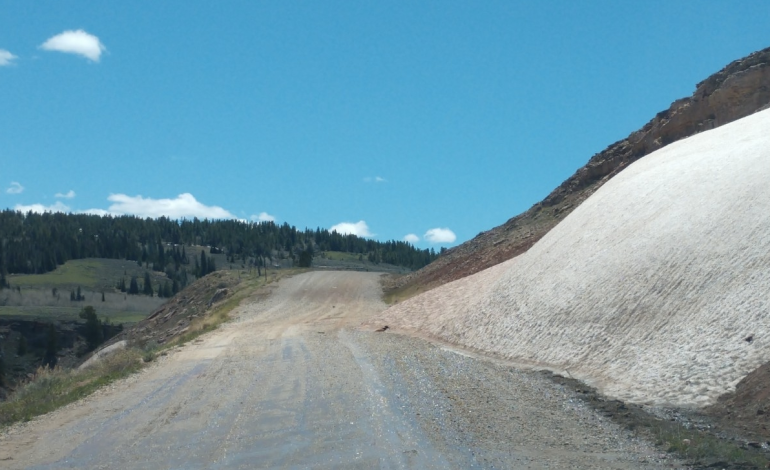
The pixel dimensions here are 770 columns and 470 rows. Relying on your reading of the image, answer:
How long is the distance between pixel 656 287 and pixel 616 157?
23667 mm

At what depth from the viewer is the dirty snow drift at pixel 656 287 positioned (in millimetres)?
13258

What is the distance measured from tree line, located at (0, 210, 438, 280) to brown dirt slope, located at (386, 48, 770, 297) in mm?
79110

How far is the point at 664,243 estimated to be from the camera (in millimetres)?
18188

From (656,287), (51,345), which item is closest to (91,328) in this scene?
(51,345)

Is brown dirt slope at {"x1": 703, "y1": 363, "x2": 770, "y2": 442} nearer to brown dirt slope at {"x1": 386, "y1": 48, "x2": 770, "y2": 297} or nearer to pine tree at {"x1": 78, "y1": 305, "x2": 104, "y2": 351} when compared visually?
brown dirt slope at {"x1": 386, "y1": 48, "x2": 770, "y2": 297}

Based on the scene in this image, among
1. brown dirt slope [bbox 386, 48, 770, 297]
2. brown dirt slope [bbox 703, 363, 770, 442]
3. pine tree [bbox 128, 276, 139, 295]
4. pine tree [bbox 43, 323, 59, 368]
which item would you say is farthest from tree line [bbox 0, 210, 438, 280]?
brown dirt slope [bbox 703, 363, 770, 442]

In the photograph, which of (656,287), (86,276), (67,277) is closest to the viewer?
(656,287)

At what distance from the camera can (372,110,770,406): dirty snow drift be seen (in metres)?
13.3

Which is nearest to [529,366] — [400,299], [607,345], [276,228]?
[607,345]

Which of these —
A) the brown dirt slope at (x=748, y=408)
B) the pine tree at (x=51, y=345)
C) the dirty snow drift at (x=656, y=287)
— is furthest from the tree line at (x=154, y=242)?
the brown dirt slope at (x=748, y=408)

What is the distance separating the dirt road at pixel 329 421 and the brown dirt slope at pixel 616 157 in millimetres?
17875

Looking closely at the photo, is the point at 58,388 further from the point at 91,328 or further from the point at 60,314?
the point at 60,314

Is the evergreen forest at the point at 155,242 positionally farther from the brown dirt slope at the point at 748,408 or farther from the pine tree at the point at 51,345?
the brown dirt slope at the point at 748,408

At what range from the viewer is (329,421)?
11.6 metres
